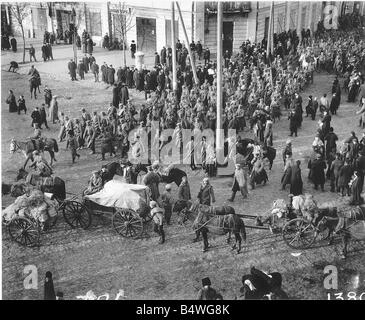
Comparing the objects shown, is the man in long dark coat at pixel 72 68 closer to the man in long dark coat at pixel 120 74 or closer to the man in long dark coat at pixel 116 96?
the man in long dark coat at pixel 120 74

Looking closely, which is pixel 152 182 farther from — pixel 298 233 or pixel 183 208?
pixel 298 233

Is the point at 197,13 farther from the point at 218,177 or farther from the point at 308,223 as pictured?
the point at 308,223

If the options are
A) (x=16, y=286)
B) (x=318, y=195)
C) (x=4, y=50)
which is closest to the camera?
(x=16, y=286)

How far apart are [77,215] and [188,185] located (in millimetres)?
2969

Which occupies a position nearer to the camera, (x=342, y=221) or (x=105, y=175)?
(x=342, y=221)

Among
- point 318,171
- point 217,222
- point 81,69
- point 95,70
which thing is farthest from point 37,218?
point 81,69

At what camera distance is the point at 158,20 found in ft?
101

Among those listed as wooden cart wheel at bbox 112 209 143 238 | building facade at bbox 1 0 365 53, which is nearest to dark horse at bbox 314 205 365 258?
wooden cart wheel at bbox 112 209 143 238

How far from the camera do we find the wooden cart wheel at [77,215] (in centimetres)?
1250

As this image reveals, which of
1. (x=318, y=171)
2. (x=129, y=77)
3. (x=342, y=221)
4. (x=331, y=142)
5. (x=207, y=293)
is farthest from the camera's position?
(x=129, y=77)

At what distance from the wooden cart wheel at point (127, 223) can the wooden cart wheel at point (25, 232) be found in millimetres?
1810

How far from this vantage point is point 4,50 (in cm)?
3212
